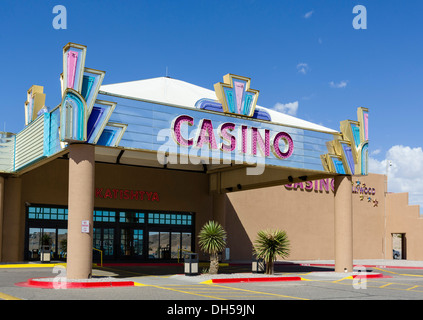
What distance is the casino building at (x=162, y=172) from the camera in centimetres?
2262

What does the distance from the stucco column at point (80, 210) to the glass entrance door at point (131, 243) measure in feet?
54.0

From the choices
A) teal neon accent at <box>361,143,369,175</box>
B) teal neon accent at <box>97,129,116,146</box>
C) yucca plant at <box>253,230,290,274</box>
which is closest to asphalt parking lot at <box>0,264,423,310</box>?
yucca plant at <box>253,230,290,274</box>

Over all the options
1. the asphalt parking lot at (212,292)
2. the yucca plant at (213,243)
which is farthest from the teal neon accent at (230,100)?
the asphalt parking lot at (212,292)

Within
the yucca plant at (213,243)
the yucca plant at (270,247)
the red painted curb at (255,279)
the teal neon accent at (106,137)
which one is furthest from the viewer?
the yucca plant at (270,247)

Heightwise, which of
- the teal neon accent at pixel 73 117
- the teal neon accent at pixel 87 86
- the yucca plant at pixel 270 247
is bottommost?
the yucca plant at pixel 270 247

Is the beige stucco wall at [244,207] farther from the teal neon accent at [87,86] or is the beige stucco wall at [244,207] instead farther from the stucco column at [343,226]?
the teal neon accent at [87,86]

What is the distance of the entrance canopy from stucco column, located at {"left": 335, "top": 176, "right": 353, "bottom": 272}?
0.91m

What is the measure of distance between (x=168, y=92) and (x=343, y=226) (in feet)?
40.3

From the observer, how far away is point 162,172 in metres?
40.0

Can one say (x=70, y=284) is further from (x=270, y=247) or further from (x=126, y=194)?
(x=126, y=194)

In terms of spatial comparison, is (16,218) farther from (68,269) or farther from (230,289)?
(230,289)

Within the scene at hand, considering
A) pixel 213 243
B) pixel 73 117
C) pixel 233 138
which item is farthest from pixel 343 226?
pixel 73 117

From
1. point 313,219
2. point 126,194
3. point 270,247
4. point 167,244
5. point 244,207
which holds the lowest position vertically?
point 167,244

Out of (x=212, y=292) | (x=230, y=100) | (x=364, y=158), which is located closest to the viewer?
(x=212, y=292)
